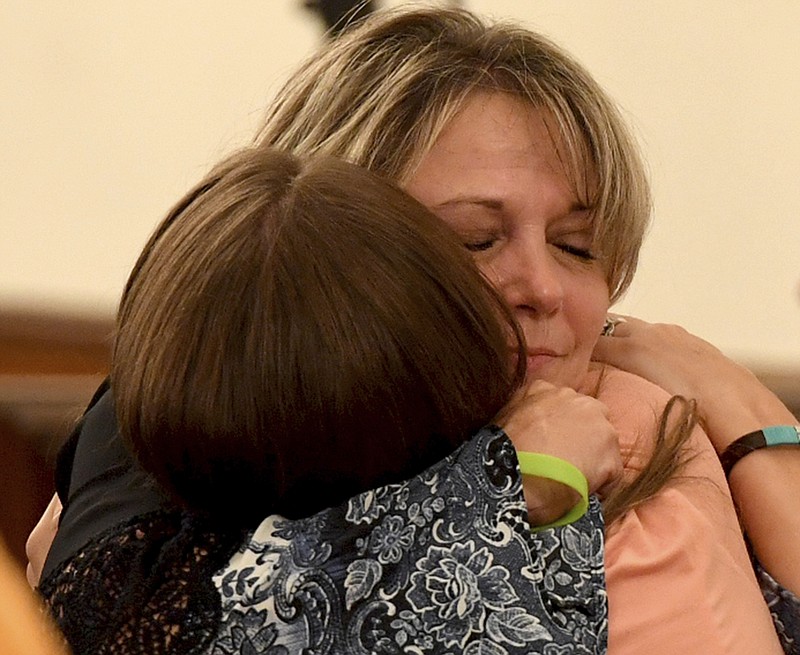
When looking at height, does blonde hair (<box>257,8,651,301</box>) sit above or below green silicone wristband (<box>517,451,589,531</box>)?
above

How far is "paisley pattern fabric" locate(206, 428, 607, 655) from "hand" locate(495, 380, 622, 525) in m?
0.04

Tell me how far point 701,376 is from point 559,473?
456 millimetres

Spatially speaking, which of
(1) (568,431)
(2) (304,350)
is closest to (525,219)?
(1) (568,431)

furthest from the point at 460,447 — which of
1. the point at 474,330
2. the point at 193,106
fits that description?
the point at 193,106

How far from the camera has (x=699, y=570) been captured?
0.99 m

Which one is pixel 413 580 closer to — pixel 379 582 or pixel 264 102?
pixel 379 582

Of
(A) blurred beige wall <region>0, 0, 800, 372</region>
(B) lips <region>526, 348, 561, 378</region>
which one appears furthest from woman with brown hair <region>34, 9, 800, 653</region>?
(A) blurred beige wall <region>0, 0, 800, 372</region>

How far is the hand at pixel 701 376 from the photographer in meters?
1.31

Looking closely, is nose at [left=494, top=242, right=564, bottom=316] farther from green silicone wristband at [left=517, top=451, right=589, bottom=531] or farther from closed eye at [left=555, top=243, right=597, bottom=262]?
green silicone wristband at [left=517, top=451, right=589, bottom=531]

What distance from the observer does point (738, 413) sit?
4.32ft

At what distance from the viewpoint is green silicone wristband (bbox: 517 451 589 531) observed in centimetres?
95

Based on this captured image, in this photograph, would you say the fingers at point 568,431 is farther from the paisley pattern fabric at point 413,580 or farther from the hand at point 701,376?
the hand at point 701,376

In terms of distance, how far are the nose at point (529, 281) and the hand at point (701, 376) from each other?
24 centimetres

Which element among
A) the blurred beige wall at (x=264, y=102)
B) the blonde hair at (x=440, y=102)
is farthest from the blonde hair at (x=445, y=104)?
the blurred beige wall at (x=264, y=102)
